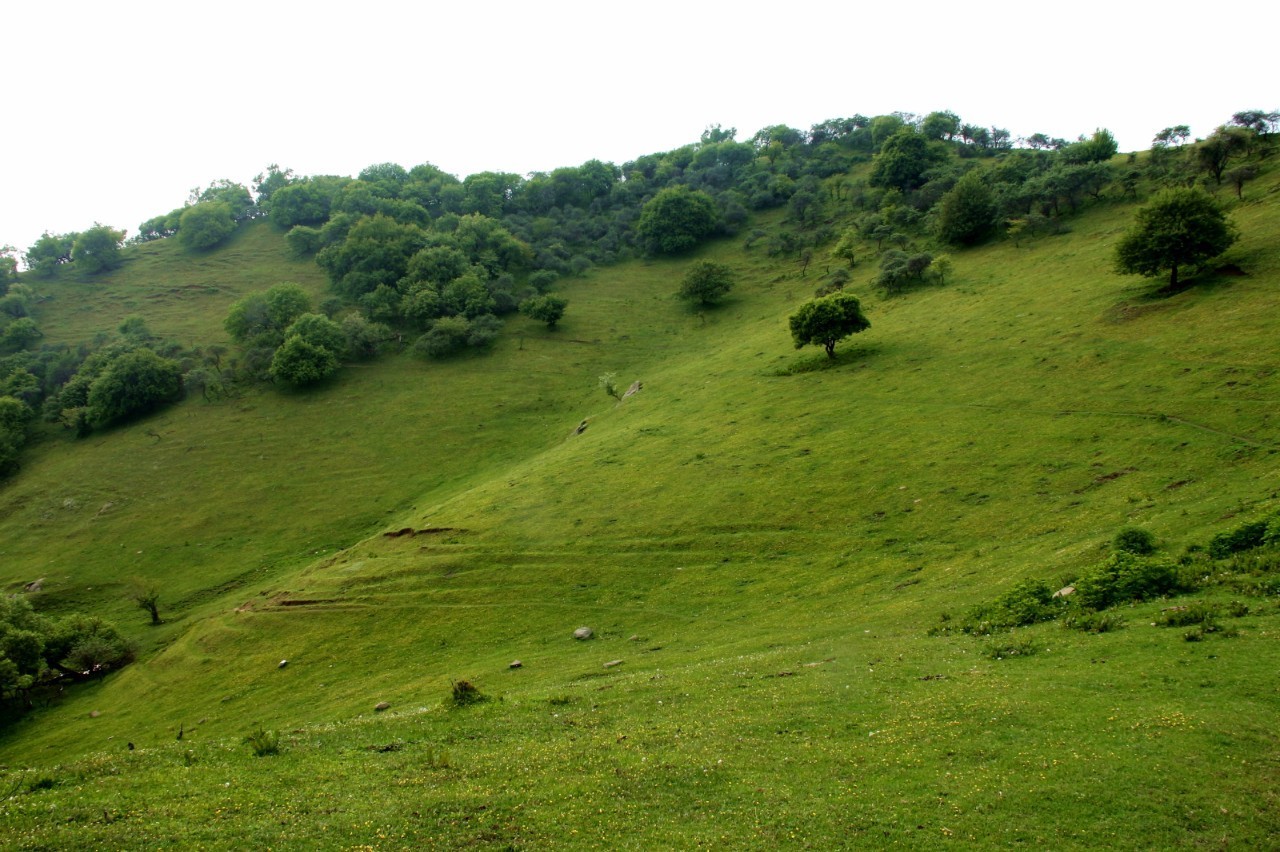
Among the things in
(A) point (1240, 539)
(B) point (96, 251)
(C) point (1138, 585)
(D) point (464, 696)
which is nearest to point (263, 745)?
(D) point (464, 696)

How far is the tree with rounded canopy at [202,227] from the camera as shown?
138 meters

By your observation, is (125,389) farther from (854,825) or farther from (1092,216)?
(1092,216)

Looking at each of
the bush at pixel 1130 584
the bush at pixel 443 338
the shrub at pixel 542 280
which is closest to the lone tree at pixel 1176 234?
the bush at pixel 1130 584

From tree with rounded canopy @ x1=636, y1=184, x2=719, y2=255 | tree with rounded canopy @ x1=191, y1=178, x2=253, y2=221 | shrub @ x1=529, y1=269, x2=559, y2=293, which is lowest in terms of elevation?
shrub @ x1=529, y1=269, x2=559, y2=293

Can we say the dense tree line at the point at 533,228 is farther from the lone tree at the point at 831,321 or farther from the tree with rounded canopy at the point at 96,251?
the lone tree at the point at 831,321

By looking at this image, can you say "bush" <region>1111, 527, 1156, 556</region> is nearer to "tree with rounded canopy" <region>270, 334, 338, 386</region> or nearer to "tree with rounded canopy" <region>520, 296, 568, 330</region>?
"tree with rounded canopy" <region>520, 296, 568, 330</region>

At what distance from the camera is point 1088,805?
11.6 meters

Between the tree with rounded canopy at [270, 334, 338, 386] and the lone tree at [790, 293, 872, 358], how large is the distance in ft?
195

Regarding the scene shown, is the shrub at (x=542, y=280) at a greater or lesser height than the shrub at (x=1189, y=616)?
greater

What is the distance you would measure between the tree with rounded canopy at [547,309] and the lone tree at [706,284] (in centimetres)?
1890

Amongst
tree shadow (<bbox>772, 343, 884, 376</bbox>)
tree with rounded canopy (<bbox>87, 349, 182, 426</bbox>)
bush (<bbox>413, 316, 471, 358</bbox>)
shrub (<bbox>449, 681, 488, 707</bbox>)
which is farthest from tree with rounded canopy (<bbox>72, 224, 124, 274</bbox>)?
shrub (<bbox>449, 681, 488, 707</bbox>)

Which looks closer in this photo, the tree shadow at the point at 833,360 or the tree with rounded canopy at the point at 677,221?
the tree shadow at the point at 833,360

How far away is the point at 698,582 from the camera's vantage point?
A: 118 feet

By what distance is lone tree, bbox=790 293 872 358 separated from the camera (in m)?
64.9
